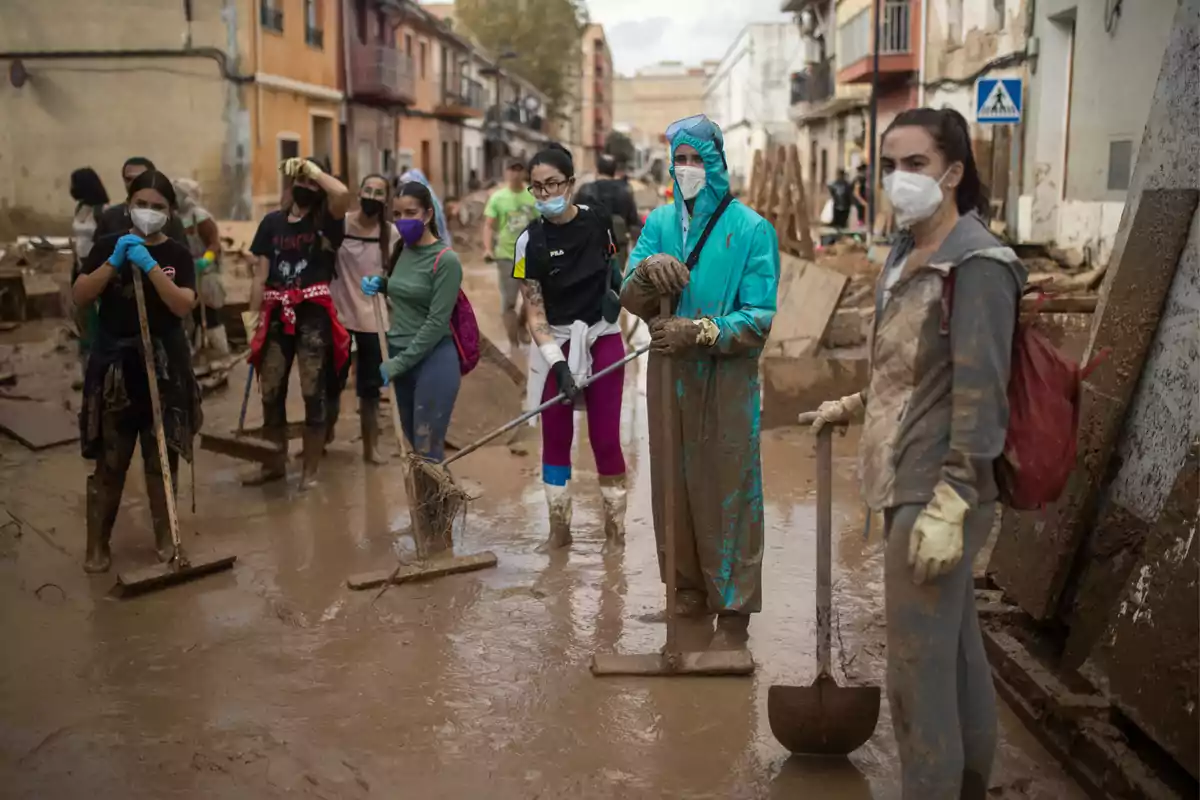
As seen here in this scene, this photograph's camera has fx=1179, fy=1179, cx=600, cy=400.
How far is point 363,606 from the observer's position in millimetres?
4906

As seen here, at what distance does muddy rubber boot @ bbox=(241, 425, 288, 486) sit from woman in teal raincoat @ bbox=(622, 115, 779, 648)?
10.2ft

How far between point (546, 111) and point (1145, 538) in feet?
176

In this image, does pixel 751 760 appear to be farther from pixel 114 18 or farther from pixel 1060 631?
pixel 114 18

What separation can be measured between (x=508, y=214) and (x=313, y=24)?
1549cm

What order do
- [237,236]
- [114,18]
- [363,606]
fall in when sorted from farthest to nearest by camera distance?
[114,18] → [237,236] → [363,606]

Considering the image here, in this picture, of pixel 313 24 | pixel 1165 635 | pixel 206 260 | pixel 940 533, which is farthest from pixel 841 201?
pixel 940 533

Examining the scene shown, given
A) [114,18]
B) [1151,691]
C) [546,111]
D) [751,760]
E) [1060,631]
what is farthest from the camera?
[546,111]

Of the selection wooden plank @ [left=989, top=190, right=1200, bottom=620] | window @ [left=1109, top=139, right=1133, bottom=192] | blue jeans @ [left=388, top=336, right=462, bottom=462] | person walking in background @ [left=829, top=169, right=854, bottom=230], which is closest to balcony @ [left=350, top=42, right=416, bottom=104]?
person walking in background @ [left=829, top=169, right=854, bottom=230]

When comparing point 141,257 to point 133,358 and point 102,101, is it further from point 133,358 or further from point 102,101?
point 102,101

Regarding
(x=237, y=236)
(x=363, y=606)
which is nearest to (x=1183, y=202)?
(x=363, y=606)

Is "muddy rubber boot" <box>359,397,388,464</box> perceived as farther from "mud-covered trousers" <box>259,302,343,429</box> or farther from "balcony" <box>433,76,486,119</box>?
"balcony" <box>433,76,486,119</box>

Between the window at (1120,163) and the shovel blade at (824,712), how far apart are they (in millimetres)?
12246

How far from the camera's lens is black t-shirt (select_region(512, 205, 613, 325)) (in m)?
5.25

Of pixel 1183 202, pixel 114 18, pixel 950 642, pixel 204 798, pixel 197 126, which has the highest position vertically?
pixel 114 18
